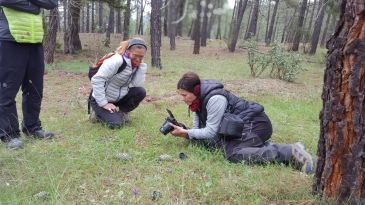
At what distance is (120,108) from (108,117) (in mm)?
460

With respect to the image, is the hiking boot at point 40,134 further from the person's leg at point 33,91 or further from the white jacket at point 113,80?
the white jacket at point 113,80

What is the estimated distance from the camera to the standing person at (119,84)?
4.59 m

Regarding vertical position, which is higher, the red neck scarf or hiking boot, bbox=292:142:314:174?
the red neck scarf

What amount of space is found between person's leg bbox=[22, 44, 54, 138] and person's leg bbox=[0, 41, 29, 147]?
0.40 feet

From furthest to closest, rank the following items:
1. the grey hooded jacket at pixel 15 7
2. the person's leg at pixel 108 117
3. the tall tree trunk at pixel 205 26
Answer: the tall tree trunk at pixel 205 26
the person's leg at pixel 108 117
the grey hooded jacket at pixel 15 7

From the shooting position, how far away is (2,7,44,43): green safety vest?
3.67 metres

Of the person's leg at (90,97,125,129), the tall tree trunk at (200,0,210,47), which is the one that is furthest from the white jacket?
the tall tree trunk at (200,0,210,47)

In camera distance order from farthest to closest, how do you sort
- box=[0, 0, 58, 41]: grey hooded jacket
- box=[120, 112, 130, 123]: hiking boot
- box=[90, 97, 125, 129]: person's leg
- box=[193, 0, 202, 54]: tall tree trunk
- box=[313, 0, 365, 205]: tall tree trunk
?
box=[193, 0, 202, 54]: tall tree trunk → box=[120, 112, 130, 123]: hiking boot → box=[90, 97, 125, 129]: person's leg → box=[0, 0, 58, 41]: grey hooded jacket → box=[313, 0, 365, 205]: tall tree trunk

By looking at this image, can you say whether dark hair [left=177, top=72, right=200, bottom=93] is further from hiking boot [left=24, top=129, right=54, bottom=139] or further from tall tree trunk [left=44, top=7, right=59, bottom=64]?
tall tree trunk [left=44, top=7, right=59, bottom=64]

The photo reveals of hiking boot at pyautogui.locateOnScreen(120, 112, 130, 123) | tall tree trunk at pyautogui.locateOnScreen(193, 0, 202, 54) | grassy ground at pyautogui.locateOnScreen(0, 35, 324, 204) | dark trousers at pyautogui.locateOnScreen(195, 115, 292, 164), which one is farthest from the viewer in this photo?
tall tree trunk at pyautogui.locateOnScreen(193, 0, 202, 54)

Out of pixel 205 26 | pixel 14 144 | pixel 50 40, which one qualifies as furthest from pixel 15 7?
pixel 205 26

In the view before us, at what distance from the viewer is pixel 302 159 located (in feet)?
10.8

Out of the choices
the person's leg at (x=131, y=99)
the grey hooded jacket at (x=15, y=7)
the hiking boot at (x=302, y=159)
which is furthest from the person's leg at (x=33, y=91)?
the hiking boot at (x=302, y=159)

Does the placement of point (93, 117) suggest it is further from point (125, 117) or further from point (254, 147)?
point (254, 147)
